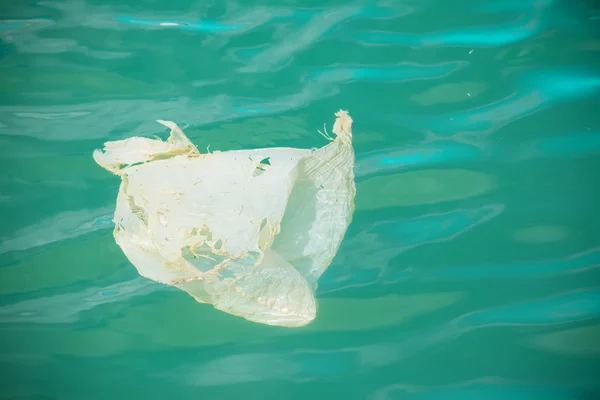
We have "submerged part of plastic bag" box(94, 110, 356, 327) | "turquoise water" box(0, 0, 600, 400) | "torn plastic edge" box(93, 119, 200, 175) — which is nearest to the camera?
"submerged part of plastic bag" box(94, 110, 356, 327)

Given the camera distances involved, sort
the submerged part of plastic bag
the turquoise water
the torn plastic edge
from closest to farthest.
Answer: the submerged part of plastic bag → the torn plastic edge → the turquoise water

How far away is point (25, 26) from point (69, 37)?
0.30 meters

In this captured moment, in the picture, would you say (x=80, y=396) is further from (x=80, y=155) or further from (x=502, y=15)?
(x=502, y=15)

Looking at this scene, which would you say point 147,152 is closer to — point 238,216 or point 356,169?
point 238,216

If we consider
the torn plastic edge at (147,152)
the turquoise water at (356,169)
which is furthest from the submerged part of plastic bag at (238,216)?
the turquoise water at (356,169)

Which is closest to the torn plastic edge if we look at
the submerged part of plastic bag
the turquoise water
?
the submerged part of plastic bag

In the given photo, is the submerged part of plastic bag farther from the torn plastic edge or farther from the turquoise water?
the turquoise water

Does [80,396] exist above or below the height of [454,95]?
below

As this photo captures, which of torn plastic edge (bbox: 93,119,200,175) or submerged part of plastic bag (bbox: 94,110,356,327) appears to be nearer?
submerged part of plastic bag (bbox: 94,110,356,327)

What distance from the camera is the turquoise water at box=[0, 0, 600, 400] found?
122 inches

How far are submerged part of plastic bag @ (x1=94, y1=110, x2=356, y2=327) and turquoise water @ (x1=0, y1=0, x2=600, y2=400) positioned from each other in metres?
1.16

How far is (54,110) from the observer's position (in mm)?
3127

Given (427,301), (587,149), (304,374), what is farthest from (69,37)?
(587,149)

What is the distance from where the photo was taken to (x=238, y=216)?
174cm
